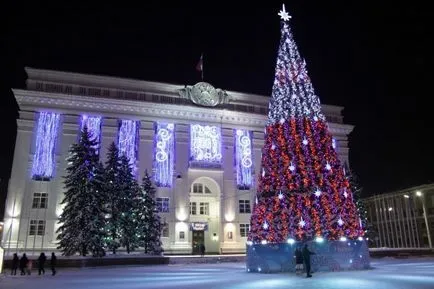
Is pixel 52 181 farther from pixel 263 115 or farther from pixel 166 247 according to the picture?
pixel 263 115

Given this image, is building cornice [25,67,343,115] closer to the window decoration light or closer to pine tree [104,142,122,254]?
the window decoration light

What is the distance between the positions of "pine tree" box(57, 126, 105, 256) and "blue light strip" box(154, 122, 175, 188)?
36.1 ft

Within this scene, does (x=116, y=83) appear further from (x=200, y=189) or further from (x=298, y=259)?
(x=298, y=259)

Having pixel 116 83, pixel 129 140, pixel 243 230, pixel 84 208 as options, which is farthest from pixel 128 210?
pixel 116 83

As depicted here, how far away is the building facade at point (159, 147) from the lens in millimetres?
39719

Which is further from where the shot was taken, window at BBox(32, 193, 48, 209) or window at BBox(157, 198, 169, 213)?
window at BBox(157, 198, 169, 213)

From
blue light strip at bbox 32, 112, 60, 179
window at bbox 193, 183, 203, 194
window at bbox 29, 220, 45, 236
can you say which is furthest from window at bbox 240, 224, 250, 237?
blue light strip at bbox 32, 112, 60, 179

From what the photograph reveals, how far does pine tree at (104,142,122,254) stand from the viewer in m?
33.7

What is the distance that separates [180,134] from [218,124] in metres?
4.73

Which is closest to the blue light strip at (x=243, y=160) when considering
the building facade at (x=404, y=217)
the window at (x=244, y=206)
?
the window at (x=244, y=206)

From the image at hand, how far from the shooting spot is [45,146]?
1607 inches

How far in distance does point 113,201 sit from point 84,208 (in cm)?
406

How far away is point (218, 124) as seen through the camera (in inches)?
1858

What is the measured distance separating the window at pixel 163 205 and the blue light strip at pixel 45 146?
36.1ft
